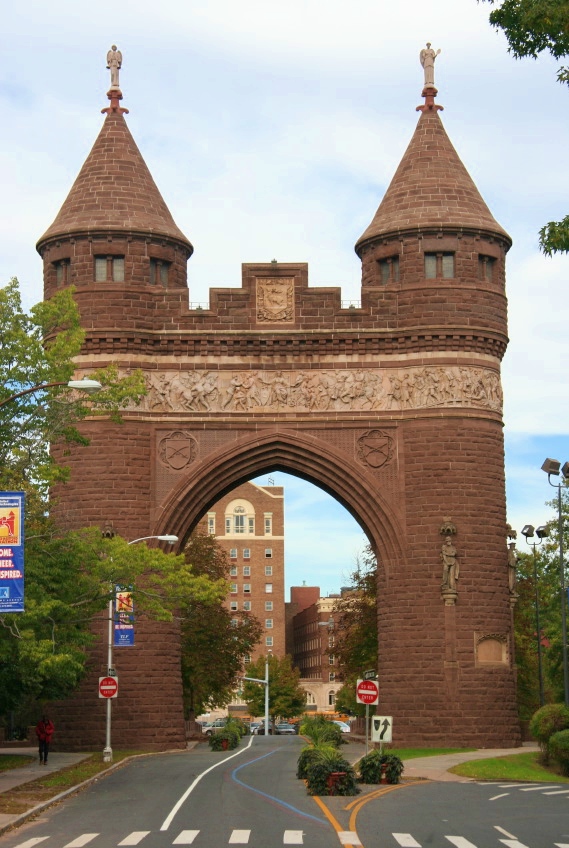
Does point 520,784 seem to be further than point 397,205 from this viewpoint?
No

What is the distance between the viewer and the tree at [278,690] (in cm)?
11006

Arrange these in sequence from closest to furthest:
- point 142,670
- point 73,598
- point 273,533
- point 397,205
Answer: point 73,598 < point 142,670 < point 397,205 < point 273,533

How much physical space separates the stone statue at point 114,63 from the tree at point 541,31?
29060 millimetres

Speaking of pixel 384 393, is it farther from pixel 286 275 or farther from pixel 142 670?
pixel 142 670

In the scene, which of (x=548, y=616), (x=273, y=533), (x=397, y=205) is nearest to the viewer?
(x=397, y=205)

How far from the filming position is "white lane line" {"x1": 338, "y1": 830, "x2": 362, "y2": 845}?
1934 centimetres

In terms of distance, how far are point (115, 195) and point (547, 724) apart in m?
21.7

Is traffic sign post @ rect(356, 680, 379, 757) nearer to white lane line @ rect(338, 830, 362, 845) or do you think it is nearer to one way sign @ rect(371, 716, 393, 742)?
one way sign @ rect(371, 716, 393, 742)

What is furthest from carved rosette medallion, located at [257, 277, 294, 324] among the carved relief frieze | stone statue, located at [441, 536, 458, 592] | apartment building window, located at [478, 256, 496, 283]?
stone statue, located at [441, 536, 458, 592]

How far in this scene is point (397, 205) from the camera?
45250 millimetres

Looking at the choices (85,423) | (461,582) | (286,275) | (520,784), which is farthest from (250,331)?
(520,784)

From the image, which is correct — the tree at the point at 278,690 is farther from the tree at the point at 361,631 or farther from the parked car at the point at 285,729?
the tree at the point at 361,631

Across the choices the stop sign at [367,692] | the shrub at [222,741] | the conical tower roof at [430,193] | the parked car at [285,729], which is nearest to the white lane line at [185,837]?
the stop sign at [367,692]

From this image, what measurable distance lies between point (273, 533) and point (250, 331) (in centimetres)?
9267
